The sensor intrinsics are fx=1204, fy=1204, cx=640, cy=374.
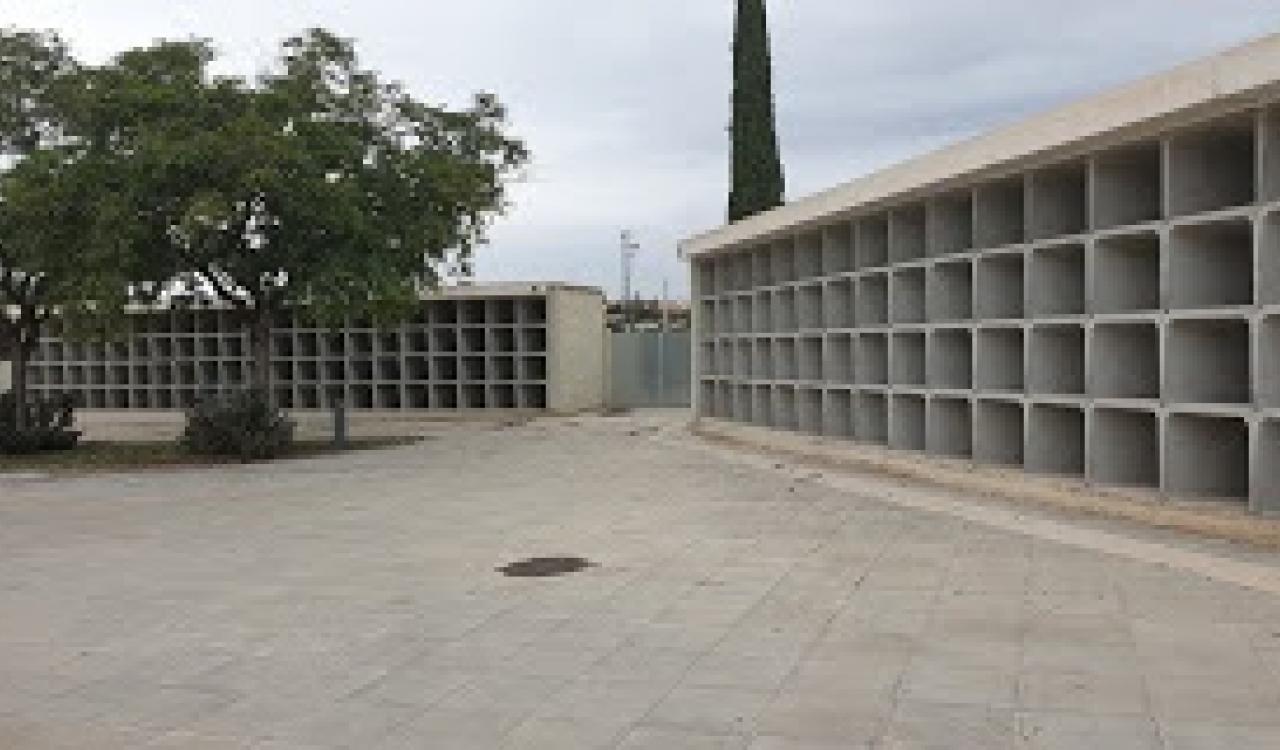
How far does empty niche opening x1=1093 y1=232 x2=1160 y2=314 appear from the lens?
8.20m

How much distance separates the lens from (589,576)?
23.0 feet

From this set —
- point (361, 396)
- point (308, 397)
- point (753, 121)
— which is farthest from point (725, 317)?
point (308, 397)

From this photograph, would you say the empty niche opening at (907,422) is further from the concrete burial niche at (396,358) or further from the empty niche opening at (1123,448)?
the concrete burial niche at (396,358)

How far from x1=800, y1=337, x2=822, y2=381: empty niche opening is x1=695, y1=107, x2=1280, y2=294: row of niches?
733 millimetres

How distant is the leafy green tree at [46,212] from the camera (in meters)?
14.0

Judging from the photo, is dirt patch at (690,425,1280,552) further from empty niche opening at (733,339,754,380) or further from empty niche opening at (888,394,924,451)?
empty niche opening at (733,339,754,380)

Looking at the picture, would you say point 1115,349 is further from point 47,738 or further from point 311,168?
point 311,168

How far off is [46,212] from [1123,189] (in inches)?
470

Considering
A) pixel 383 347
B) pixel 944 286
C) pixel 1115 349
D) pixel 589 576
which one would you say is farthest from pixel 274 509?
pixel 383 347

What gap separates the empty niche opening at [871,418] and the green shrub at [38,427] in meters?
11.7

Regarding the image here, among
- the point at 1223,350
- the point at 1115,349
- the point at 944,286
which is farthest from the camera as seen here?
the point at 944,286

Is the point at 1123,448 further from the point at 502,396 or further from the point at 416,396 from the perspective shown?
the point at 416,396

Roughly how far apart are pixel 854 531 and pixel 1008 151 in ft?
9.87

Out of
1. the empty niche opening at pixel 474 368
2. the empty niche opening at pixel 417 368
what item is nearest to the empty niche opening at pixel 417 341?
the empty niche opening at pixel 417 368
